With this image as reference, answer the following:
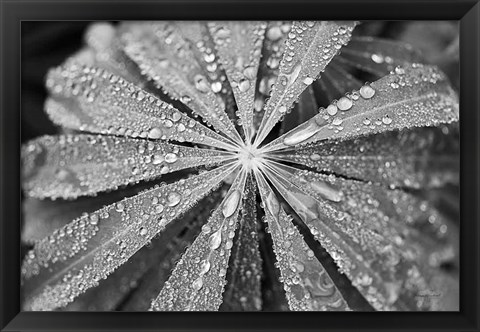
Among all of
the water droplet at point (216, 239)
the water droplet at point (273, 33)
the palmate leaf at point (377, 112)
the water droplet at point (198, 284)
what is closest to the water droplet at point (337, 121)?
the palmate leaf at point (377, 112)

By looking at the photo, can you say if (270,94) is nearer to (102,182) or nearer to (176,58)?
(176,58)

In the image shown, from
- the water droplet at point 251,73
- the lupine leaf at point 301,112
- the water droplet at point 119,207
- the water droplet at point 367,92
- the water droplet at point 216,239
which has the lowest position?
the water droplet at point 216,239

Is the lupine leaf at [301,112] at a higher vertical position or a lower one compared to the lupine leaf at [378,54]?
lower

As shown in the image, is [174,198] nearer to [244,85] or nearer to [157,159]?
[157,159]

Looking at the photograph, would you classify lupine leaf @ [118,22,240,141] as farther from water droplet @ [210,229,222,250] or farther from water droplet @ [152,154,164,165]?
water droplet @ [210,229,222,250]

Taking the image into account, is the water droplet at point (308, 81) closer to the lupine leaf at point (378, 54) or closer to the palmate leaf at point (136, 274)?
the lupine leaf at point (378, 54)

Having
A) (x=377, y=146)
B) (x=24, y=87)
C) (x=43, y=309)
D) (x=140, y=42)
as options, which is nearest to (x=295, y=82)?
(x=377, y=146)
